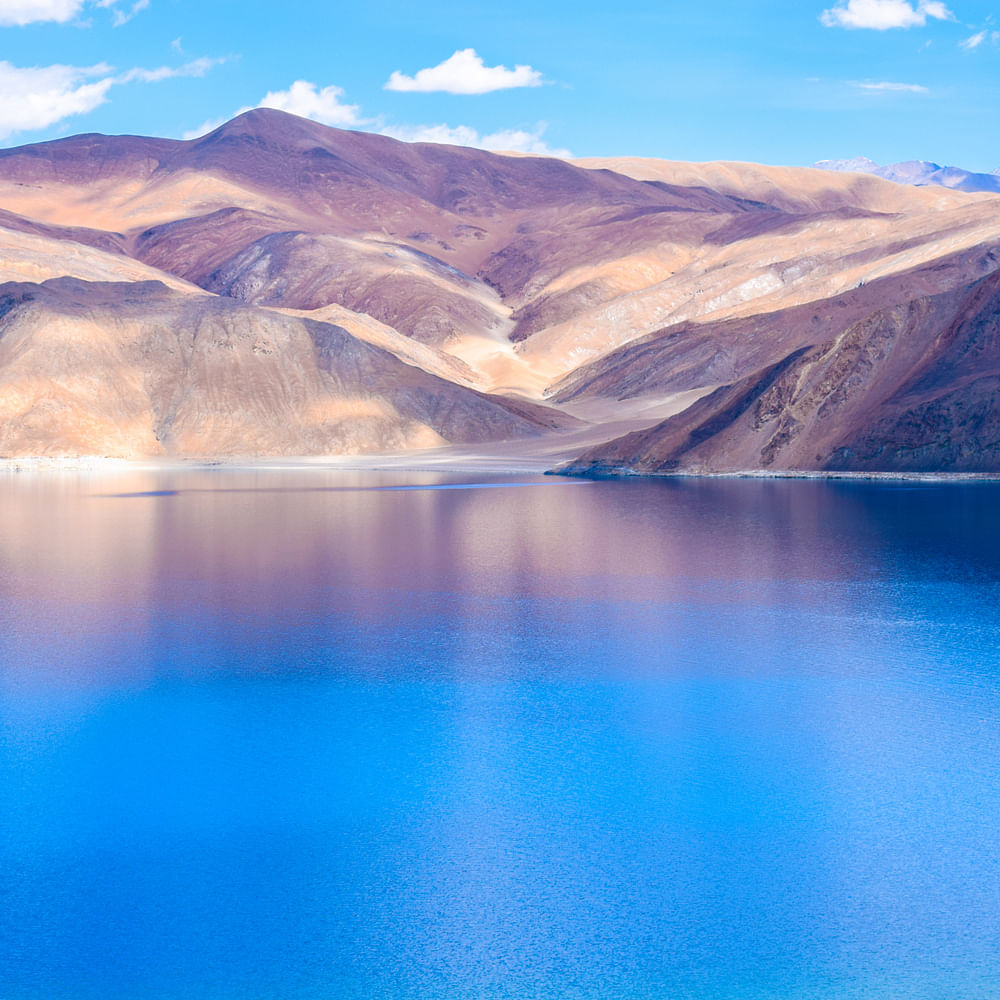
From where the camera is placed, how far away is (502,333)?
493 feet

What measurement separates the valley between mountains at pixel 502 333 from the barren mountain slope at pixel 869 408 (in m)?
0.14

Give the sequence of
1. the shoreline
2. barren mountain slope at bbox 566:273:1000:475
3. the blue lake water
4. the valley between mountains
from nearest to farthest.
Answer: the blue lake water → barren mountain slope at bbox 566:273:1000:475 → the valley between mountains → the shoreline

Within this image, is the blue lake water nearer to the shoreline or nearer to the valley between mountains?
the valley between mountains

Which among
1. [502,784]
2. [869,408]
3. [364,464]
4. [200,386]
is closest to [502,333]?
[200,386]

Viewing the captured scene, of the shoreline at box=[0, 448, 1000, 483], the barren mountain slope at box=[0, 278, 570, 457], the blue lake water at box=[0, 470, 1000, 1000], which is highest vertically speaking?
the barren mountain slope at box=[0, 278, 570, 457]

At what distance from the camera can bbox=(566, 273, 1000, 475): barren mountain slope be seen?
189 ft

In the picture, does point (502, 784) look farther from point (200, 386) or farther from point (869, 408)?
point (200, 386)

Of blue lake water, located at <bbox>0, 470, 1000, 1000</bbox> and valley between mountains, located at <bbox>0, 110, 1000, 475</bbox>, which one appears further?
valley between mountains, located at <bbox>0, 110, 1000, 475</bbox>

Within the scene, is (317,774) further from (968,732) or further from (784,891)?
(968,732)

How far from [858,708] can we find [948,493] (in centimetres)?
3706

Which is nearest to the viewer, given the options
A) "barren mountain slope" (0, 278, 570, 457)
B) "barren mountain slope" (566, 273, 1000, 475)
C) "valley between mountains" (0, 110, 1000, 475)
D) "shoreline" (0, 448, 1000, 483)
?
"barren mountain slope" (566, 273, 1000, 475)

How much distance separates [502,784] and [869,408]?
54.1 m

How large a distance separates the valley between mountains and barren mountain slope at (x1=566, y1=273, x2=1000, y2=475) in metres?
0.14

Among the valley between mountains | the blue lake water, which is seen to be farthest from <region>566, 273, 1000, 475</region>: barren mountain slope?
the blue lake water
